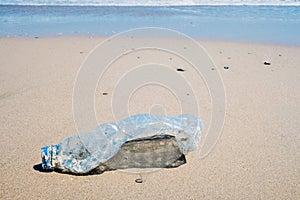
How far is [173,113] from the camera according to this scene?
3.06 m

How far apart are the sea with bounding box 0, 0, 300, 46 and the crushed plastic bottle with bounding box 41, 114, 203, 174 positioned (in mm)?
4082

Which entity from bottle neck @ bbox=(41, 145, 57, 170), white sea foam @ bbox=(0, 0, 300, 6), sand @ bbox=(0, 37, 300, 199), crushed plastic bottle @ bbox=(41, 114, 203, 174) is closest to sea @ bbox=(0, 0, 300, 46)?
white sea foam @ bbox=(0, 0, 300, 6)

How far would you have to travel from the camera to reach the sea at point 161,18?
266 inches

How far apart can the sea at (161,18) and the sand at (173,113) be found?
1760mm

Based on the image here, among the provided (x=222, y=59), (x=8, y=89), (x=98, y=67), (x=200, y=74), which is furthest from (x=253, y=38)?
(x=8, y=89)

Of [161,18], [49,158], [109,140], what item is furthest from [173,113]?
[161,18]

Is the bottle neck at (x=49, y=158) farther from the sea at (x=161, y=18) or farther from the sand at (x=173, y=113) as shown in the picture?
the sea at (x=161, y=18)

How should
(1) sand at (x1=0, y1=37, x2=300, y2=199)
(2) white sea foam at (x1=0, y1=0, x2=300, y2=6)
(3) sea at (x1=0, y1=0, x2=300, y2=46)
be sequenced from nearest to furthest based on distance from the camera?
1. (1) sand at (x1=0, y1=37, x2=300, y2=199)
2. (3) sea at (x1=0, y1=0, x2=300, y2=46)
3. (2) white sea foam at (x1=0, y1=0, x2=300, y2=6)

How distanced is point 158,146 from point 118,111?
0.96m

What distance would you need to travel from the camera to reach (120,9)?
9.65m

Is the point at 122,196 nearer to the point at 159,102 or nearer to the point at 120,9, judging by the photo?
the point at 159,102

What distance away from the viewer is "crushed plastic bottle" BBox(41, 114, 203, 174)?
216 cm

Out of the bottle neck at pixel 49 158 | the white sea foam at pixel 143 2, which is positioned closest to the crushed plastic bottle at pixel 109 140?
the bottle neck at pixel 49 158

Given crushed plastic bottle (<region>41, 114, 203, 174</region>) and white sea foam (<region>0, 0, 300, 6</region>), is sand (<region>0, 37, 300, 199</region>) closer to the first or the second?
crushed plastic bottle (<region>41, 114, 203, 174</region>)
